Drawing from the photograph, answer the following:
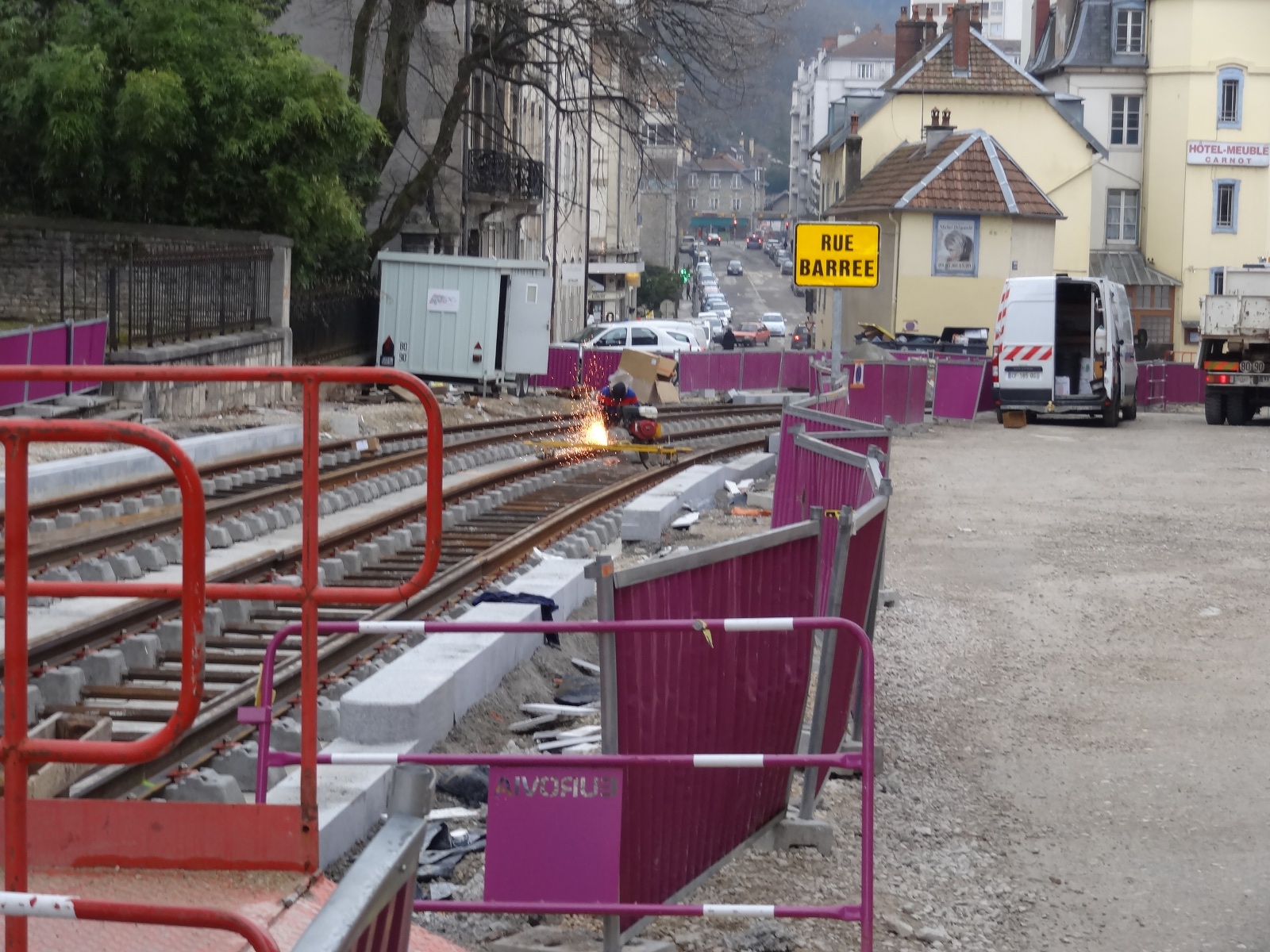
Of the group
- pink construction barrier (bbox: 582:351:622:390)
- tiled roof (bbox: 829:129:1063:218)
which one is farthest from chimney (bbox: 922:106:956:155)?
pink construction barrier (bbox: 582:351:622:390)

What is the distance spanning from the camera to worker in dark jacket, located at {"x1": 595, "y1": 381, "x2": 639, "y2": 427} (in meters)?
21.6

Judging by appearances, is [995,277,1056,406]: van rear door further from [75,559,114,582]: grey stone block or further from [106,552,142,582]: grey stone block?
[75,559,114,582]: grey stone block

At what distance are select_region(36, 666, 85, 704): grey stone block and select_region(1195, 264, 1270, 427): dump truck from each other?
27742 mm

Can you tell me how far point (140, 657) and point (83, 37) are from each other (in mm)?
20756

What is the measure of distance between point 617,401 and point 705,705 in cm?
1621

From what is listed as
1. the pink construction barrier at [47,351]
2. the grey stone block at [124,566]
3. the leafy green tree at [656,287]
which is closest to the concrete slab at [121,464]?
the grey stone block at [124,566]

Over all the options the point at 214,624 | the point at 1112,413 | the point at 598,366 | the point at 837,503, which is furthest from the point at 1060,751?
the point at 598,366

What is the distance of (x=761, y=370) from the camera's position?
36906 mm

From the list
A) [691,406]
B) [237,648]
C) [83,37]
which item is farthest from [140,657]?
[691,406]

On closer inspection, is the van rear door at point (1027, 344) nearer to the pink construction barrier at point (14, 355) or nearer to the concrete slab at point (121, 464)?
the concrete slab at point (121, 464)

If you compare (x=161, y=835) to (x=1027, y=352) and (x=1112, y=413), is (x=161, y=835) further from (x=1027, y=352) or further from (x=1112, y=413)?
(x=1112, y=413)

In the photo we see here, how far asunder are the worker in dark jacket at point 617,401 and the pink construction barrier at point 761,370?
14.7 m

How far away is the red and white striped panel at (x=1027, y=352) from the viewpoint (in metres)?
31.0

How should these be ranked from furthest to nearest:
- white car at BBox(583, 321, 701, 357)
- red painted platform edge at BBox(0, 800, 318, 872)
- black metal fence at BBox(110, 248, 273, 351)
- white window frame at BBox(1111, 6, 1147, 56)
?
1. white window frame at BBox(1111, 6, 1147, 56)
2. white car at BBox(583, 321, 701, 357)
3. black metal fence at BBox(110, 248, 273, 351)
4. red painted platform edge at BBox(0, 800, 318, 872)
